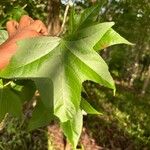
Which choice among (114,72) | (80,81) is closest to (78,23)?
(80,81)

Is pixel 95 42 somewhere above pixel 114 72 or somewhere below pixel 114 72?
above

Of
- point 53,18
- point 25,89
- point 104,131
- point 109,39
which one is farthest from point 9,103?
point 104,131

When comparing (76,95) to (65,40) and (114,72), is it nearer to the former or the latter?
(65,40)

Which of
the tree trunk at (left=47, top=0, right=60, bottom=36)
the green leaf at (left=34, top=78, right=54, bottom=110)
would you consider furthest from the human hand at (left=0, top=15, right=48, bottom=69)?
the tree trunk at (left=47, top=0, right=60, bottom=36)

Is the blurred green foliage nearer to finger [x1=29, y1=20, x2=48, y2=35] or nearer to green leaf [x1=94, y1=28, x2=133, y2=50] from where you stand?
finger [x1=29, y1=20, x2=48, y2=35]

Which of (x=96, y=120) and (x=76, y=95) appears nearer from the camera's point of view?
(x=76, y=95)

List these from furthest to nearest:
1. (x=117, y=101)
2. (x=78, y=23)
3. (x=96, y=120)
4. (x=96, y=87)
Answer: (x=96, y=87), (x=117, y=101), (x=96, y=120), (x=78, y=23)
